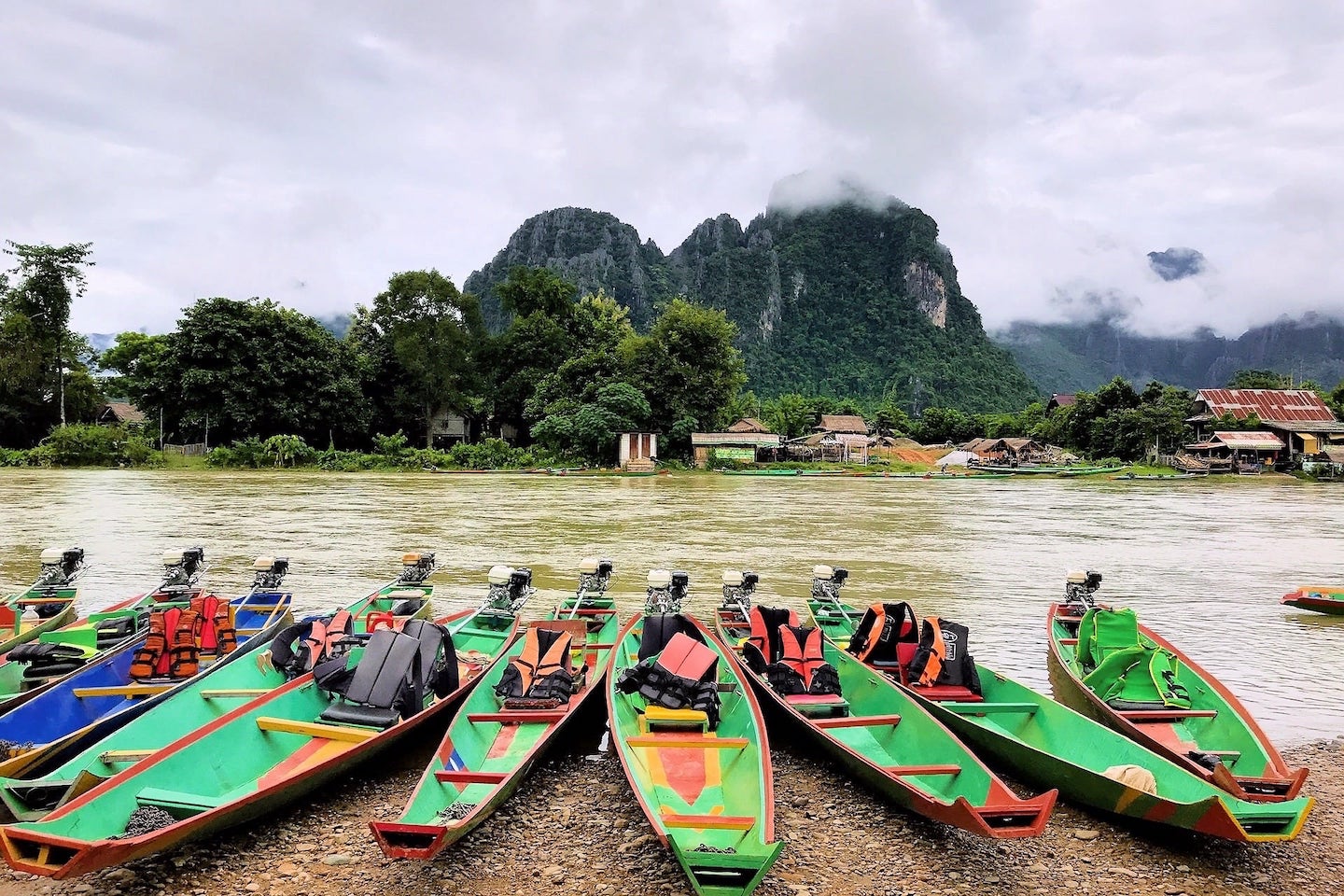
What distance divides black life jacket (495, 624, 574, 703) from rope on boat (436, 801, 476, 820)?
150 centimetres

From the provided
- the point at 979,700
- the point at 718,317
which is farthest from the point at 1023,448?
the point at 979,700

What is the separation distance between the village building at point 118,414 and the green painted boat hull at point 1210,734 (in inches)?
2282

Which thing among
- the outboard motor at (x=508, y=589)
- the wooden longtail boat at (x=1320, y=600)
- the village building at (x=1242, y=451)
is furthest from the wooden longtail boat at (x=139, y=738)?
the village building at (x=1242, y=451)

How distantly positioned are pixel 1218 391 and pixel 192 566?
55.5m

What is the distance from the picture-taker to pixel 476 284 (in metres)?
100

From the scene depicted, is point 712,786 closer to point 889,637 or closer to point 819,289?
point 889,637

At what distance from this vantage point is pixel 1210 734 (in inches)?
208

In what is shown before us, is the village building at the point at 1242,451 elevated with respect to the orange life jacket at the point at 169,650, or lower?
elevated

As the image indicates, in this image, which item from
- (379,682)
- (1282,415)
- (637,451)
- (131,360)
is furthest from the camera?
(131,360)

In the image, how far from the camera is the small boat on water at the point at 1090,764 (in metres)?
3.85

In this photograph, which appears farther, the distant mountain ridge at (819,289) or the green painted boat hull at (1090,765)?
the distant mountain ridge at (819,289)

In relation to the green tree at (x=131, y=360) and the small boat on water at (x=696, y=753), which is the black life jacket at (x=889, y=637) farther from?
the green tree at (x=131, y=360)

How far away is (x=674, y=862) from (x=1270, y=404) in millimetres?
54893

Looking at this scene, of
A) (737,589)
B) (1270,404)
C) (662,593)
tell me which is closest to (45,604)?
(662,593)
